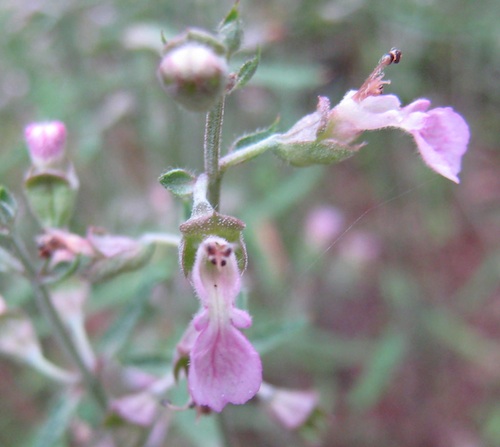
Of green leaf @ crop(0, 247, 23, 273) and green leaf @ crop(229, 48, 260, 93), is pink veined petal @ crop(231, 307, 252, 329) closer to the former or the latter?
green leaf @ crop(229, 48, 260, 93)

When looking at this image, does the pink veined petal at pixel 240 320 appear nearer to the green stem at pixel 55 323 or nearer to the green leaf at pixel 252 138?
the green leaf at pixel 252 138

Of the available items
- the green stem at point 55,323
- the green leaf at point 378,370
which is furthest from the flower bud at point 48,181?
the green leaf at point 378,370

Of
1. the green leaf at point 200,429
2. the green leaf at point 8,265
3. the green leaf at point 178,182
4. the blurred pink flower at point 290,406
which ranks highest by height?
the green leaf at point 178,182

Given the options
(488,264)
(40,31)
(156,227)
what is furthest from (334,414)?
(40,31)

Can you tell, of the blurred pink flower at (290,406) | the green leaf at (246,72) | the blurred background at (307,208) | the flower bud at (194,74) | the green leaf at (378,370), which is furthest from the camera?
the blurred background at (307,208)

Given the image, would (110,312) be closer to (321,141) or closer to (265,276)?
(265,276)

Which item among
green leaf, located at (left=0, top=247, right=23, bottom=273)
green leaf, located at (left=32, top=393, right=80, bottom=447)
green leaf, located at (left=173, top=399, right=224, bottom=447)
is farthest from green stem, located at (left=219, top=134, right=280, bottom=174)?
green leaf, located at (left=173, top=399, right=224, bottom=447)
